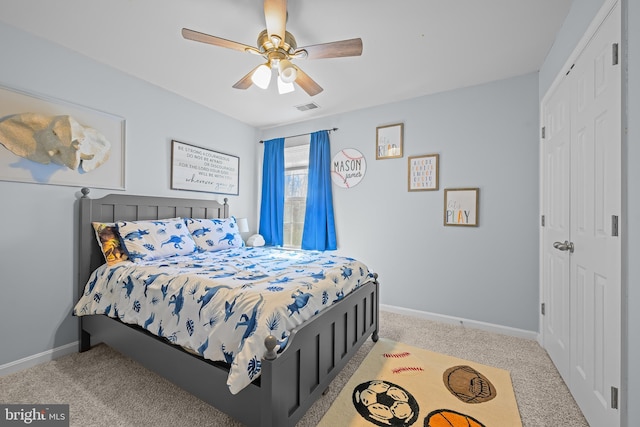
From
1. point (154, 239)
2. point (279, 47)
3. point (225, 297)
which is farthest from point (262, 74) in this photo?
point (154, 239)

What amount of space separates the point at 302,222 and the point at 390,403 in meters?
2.68

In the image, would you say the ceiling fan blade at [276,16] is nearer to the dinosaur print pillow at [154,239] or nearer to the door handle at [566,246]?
the dinosaur print pillow at [154,239]

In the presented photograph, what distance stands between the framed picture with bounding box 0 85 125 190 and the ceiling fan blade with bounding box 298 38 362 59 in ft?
6.83

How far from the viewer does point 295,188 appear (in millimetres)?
4086

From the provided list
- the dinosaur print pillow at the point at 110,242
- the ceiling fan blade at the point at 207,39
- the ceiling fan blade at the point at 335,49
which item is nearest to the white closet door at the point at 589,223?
the ceiling fan blade at the point at 335,49

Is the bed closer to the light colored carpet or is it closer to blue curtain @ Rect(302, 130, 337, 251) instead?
the light colored carpet

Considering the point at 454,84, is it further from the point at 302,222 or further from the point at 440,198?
the point at 302,222

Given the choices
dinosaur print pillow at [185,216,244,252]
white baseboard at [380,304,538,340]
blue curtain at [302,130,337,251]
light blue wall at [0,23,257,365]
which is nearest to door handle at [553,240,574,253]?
white baseboard at [380,304,538,340]

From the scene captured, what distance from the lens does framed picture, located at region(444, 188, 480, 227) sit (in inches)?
113

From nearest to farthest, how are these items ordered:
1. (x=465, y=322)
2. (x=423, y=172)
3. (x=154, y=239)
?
1. (x=154, y=239)
2. (x=465, y=322)
3. (x=423, y=172)

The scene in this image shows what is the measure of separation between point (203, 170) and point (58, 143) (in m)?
1.41

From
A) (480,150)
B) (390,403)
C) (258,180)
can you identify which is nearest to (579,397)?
(390,403)

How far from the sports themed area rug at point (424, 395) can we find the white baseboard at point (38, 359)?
230 cm

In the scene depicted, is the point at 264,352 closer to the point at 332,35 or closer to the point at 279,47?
the point at 279,47
